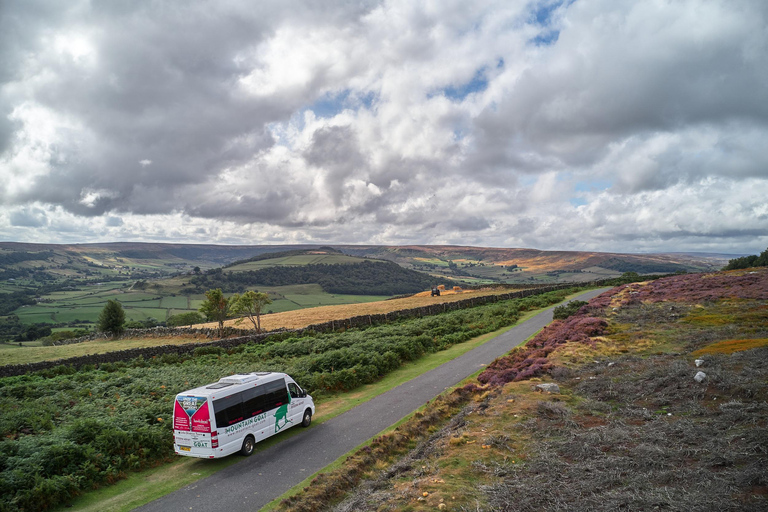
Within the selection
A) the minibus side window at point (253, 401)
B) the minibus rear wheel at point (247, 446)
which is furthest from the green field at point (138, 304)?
the minibus rear wheel at point (247, 446)

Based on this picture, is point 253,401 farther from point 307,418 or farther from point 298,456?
point 307,418

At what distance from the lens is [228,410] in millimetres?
15695

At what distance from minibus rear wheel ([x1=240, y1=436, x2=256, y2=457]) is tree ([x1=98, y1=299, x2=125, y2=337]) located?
53.1m

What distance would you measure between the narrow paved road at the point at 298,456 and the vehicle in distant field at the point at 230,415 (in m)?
0.84

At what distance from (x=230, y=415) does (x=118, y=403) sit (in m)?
8.62

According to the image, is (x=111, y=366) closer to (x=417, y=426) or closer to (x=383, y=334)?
(x=383, y=334)

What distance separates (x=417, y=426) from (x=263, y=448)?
669 centimetres

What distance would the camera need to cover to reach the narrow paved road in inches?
507

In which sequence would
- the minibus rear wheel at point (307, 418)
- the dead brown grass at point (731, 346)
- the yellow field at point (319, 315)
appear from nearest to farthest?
1. the dead brown grass at point (731, 346)
2. the minibus rear wheel at point (307, 418)
3. the yellow field at point (319, 315)

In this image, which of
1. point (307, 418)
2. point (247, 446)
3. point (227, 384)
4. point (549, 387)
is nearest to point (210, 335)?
point (307, 418)

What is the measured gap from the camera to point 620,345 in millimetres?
25062

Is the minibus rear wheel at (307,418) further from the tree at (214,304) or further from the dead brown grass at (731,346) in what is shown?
the tree at (214,304)

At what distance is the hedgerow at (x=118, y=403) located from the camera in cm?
1330

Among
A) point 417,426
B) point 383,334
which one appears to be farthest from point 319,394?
point 383,334
